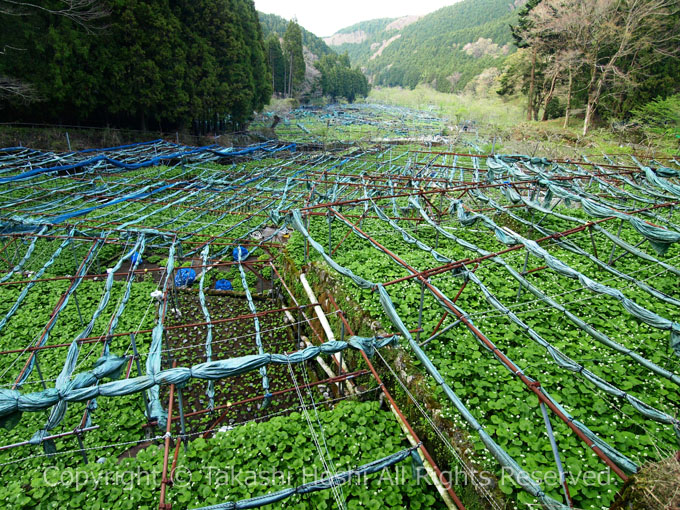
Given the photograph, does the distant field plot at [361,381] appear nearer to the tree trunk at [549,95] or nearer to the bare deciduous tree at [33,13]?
the bare deciduous tree at [33,13]

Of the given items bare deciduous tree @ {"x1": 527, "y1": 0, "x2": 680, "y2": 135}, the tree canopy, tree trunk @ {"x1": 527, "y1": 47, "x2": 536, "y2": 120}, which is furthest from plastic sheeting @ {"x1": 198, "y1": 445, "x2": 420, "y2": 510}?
the tree canopy

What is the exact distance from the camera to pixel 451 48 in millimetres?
110875

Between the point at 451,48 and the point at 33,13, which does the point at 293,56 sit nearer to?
the point at 33,13

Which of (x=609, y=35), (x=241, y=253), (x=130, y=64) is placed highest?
(x=609, y=35)

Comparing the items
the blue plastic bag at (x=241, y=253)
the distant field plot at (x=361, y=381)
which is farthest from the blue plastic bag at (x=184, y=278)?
the blue plastic bag at (x=241, y=253)

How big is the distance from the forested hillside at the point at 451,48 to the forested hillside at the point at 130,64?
59.5m

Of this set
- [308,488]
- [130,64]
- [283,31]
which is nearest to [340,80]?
[283,31]

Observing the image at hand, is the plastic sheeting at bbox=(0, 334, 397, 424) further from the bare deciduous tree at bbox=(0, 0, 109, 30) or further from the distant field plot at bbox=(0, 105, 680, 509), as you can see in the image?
the bare deciduous tree at bbox=(0, 0, 109, 30)

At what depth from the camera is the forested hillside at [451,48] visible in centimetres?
8794

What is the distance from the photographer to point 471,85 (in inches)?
2781

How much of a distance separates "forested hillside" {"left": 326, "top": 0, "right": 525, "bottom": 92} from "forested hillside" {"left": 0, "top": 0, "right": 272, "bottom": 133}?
5945cm

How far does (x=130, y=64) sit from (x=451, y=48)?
11423 cm

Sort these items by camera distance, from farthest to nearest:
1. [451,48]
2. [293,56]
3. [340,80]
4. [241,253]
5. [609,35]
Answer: [451,48] < [340,80] < [293,56] < [609,35] < [241,253]

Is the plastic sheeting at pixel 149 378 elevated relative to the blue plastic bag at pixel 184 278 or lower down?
elevated
